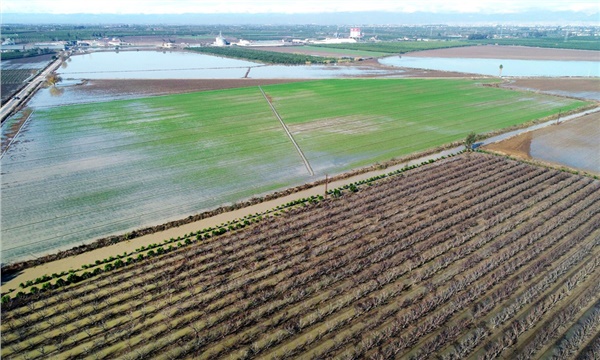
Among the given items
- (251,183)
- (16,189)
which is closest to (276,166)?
(251,183)

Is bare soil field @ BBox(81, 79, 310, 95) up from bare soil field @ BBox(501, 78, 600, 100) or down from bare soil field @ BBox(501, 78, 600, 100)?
up

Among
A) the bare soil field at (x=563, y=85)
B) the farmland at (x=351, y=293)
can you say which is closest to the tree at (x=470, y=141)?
the farmland at (x=351, y=293)

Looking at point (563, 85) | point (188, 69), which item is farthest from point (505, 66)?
point (188, 69)

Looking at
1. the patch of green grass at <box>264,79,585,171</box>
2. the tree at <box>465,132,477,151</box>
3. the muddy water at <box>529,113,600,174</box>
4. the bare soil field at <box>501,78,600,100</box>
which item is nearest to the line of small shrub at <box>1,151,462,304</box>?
the patch of green grass at <box>264,79,585,171</box>

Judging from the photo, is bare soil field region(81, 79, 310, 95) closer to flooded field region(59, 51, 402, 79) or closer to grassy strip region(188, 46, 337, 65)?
flooded field region(59, 51, 402, 79)

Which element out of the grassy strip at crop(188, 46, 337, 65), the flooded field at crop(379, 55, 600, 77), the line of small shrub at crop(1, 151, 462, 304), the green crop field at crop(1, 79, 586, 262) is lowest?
the line of small shrub at crop(1, 151, 462, 304)

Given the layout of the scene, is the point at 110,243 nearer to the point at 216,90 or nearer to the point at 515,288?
the point at 515,288
